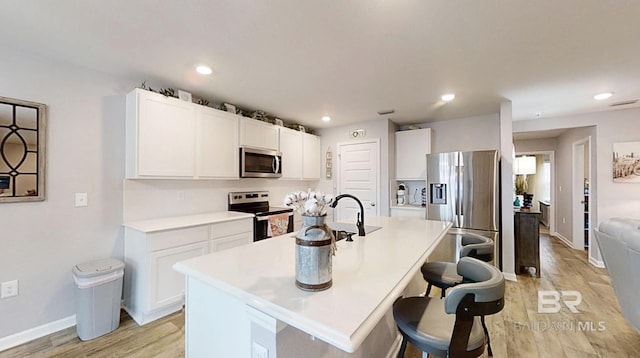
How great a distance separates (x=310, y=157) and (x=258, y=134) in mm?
1294

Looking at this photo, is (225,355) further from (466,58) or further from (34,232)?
(466,58)

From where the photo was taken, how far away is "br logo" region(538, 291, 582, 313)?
2.76 metres

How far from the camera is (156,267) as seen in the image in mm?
2418

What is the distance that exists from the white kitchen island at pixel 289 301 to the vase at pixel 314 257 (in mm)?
37

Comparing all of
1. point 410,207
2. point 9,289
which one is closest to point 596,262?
point 410,207

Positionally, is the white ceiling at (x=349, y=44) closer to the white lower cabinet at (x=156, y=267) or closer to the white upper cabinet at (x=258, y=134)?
the white upper cabinet at (x=258, y=134)

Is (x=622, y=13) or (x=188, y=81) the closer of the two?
(x=622, y=13)

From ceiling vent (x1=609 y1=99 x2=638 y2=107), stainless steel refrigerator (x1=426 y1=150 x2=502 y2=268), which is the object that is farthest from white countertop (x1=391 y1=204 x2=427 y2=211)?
ceiling vent (x1=609 y1=99 x2=638 y2=107)

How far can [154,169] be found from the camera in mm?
2699

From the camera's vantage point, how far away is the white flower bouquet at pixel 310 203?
1088mm

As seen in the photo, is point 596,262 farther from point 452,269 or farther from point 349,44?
point 349,44

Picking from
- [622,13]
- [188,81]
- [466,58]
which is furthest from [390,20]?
[188,81]

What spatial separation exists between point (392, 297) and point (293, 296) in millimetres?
374

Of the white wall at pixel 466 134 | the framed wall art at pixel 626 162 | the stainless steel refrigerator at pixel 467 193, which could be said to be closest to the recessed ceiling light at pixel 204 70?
the stainless steel refrigerator at pixel 467 193
